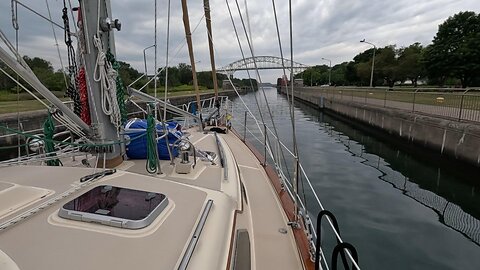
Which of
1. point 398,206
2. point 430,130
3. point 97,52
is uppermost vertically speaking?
point 97,52

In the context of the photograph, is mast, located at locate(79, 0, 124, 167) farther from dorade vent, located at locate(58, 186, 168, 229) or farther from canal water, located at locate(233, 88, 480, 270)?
canal water, located at locate(233, 88, 480, 270)

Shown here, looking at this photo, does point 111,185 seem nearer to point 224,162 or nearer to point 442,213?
point 224,162

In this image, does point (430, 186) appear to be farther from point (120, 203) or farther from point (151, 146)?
point (120, 203)

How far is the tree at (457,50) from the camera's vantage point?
3184 centimetres

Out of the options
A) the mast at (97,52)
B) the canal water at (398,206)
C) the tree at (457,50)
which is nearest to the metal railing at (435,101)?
the canal water at (398,206)

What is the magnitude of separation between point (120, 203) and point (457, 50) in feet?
138

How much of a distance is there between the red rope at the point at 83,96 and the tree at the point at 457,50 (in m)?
39.8

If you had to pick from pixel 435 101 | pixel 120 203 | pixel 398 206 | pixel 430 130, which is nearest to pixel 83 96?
pixel 120 203

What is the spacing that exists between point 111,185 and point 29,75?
1.03 metres

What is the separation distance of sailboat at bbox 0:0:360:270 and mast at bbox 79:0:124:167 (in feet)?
0.03

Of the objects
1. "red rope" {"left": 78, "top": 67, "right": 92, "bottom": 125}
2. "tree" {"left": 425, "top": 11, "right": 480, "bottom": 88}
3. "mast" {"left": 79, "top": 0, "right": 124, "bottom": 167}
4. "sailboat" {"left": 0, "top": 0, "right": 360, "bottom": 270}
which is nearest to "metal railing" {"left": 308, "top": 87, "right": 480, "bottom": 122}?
"sailboat" {"left": 0, "top": 0, "right": 360, "bottom": 270}

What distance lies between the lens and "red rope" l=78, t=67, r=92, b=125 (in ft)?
9.53

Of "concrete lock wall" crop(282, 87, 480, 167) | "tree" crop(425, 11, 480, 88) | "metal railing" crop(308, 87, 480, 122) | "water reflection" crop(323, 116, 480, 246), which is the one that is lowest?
"water reflection" crop(323, 116, 480, 246)

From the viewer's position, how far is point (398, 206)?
245 inches
